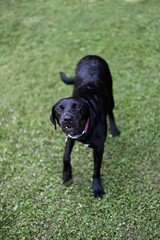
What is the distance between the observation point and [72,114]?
11.9ft

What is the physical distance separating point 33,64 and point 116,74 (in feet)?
5.00

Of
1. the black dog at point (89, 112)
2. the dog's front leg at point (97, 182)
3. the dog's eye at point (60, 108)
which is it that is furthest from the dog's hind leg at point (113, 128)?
the dog's eye at point (60, 108)

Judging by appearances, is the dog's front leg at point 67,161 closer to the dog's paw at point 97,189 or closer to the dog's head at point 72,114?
the dog's paw at point 97,189

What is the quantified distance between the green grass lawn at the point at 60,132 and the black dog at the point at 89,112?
0.27 m

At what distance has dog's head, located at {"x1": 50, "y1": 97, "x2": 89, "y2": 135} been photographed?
3.64 meters

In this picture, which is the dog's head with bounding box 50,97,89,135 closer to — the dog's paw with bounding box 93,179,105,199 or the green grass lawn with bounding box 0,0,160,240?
the dog's paw with bounding box 93,179,105,199

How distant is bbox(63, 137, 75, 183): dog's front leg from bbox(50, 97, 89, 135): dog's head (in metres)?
0.61

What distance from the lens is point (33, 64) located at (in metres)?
6.92

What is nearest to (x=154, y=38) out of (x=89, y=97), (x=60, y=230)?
(x=89, y=97)

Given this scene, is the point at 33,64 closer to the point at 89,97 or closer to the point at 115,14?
the point at 115,14

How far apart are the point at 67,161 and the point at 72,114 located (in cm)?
101

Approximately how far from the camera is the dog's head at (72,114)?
12.0ft

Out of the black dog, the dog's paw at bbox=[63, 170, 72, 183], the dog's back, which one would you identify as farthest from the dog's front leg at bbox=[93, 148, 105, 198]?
the dog's back

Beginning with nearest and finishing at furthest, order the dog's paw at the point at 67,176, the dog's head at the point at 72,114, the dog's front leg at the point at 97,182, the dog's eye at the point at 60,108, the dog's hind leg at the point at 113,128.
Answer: the dog's head at the point at 72,114, the dog's eye at the point at 60,108, the dog's front leg at the point at 97,182, the dog's paw at the point at 67,176, the dog's hind leg at the point at 113,128
